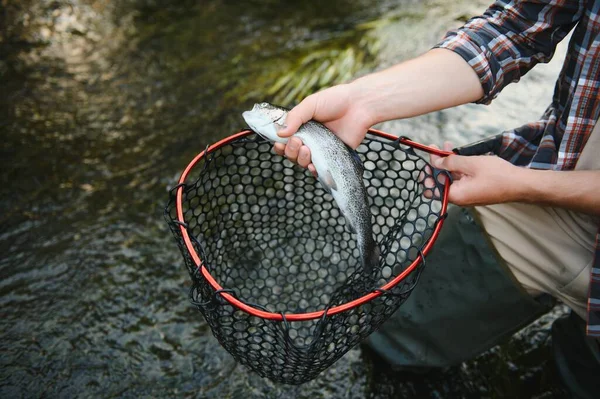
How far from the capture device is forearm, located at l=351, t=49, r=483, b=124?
192 centimetres

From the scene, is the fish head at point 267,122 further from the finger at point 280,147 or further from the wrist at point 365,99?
the wrist at point 365,99

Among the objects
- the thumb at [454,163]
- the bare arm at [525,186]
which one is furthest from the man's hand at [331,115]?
the bare arm at [525,186]

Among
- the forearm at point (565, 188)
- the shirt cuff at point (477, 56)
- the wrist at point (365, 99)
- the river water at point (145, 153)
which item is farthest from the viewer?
the river water at point (145, 153)

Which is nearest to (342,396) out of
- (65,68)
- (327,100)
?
(327,100)

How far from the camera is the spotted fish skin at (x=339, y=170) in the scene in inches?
75.6

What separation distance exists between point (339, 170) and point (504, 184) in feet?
2.06

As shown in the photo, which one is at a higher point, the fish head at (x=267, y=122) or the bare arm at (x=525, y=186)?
the fish head at (x=267, y=122)

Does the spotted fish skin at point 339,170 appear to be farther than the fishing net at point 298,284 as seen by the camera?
Yes

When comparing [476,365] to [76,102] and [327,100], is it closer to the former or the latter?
[327,100]

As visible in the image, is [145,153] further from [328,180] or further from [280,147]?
[328,180]

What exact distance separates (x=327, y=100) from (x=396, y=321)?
1.09 m

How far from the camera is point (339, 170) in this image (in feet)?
6.38

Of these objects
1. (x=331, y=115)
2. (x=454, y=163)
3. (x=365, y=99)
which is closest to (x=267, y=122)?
(x=331, y=115)

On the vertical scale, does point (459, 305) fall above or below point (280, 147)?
below
